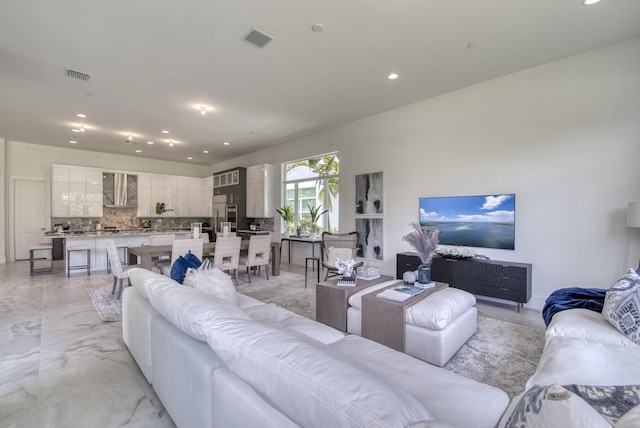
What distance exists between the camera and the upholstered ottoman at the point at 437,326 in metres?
2.30

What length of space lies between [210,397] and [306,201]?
627 cm

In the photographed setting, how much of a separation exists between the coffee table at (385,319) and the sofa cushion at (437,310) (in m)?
0.07

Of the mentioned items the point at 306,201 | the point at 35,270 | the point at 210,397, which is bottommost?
the point at 35,270

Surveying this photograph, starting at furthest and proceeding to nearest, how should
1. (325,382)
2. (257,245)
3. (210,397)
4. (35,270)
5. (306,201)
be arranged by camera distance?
(306,201), (35,270), (257,245), (210,397), (325,382)

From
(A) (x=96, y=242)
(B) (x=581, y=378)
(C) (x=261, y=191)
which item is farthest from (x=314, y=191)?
(B) (x=581, y=378)

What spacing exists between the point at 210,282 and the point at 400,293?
5.54ft

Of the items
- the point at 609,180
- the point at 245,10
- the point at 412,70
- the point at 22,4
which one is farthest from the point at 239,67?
the point at 609,180

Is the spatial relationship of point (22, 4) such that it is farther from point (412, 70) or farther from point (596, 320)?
point (596, 320)

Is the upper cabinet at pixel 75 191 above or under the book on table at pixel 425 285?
above

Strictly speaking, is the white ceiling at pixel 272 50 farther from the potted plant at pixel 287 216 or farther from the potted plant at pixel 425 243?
the potted plant at pixel 287 216

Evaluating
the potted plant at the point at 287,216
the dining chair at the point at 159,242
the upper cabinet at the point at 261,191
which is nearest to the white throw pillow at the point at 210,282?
the dining chair at the point at 159,242

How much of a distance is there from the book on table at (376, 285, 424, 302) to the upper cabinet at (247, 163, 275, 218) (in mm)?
5683

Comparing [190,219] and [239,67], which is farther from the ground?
[239,67]

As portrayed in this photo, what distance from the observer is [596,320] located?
6.73ft
